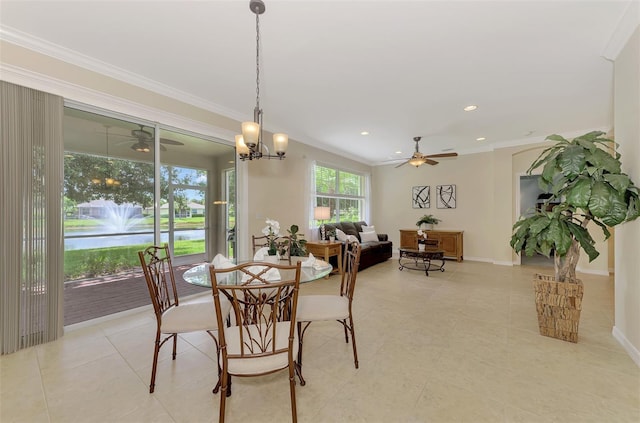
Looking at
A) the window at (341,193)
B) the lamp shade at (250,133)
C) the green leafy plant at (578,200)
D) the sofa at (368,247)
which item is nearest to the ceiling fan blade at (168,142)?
the lamp shade at (250,133)

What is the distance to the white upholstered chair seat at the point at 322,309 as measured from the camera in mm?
1978

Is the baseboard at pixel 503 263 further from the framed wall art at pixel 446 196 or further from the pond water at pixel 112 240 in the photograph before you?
the pond water at pixel 112 240

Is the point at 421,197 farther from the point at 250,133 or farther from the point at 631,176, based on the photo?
the point at 250,133

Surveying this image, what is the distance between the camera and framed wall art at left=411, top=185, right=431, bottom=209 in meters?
7.13

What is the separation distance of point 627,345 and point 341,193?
5552mm

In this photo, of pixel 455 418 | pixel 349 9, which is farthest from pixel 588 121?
pixel 455 418

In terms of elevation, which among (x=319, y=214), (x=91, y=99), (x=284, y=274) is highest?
(x=91, y=99)

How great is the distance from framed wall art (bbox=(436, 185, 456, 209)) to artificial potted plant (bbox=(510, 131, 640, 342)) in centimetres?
436

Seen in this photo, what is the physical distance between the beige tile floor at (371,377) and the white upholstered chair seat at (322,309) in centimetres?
42

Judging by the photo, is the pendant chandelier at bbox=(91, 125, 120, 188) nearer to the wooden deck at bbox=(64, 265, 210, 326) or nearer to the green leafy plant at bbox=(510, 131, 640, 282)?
the wooden deck at bbox=(64, 265, 210, 326)

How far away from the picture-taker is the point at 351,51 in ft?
8.11

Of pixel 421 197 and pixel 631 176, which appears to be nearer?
pixel 631 176

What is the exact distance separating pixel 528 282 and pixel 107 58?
6.74 meters

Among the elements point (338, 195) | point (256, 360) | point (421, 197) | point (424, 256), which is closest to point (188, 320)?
point (256, 360)
